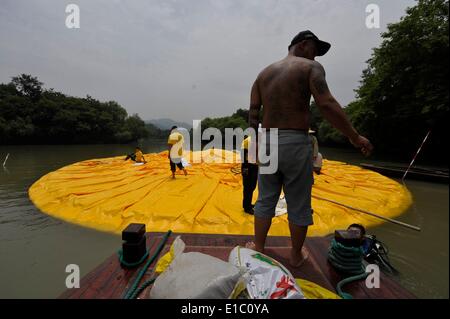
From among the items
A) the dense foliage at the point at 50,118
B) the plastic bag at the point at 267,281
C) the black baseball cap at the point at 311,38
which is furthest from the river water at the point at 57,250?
the dense foliage at the point at 50,118

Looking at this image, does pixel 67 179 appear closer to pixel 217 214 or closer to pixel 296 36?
pixel 217 214

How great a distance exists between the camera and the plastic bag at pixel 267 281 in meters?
1.07

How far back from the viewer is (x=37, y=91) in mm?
33656

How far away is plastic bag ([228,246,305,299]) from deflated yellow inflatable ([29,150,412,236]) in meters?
1.80

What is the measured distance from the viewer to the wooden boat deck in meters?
1.36

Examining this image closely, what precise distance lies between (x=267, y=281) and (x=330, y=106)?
1144 mm

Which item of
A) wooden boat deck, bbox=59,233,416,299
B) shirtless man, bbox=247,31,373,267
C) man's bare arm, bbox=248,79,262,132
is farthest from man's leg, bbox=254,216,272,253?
man's bare arm, bbox=248,79,262,132

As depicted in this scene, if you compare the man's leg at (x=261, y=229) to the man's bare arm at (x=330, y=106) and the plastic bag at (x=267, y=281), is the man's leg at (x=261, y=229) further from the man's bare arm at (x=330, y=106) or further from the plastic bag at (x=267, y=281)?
the man's bare arm at (x=330, y=106)

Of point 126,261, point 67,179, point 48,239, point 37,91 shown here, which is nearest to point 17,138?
point 37,91

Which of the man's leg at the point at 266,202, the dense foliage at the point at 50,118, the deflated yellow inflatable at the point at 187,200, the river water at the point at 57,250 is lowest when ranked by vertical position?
the river water at the point at 57,250

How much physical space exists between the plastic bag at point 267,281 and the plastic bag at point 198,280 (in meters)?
0.07

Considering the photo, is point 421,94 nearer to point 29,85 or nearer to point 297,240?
point 297,240

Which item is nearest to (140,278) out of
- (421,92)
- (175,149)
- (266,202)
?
(266,202)

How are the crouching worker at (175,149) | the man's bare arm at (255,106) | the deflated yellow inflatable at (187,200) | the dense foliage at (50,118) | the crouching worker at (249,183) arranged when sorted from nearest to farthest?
the man's bare arm at (255,106), the deflated yellow inflatable at (187,200), the crouching worker at (249,183), the crouching worker at (175,149), the dense foliage at (50,118)
